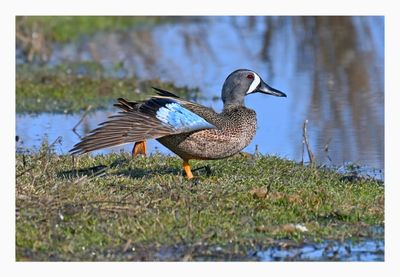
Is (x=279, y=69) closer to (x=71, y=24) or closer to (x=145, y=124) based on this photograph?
(x=71, y=24)

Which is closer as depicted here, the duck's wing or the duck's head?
the duck's wing

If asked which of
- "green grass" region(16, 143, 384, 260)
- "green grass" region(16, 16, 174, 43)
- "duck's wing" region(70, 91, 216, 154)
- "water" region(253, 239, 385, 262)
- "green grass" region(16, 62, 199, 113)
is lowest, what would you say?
"water" region(253, 239, 385, 262)

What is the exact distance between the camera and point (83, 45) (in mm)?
15242

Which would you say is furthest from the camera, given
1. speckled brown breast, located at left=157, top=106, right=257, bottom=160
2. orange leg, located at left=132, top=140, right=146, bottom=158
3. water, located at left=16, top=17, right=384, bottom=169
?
water, located at left=16, top=17, right=384, bottom=169

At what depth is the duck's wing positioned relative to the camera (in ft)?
20.9

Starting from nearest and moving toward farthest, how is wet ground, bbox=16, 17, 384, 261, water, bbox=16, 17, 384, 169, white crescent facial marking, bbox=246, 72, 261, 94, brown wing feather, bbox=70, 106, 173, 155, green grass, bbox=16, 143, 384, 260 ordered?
green grass, bbox=16, 143, 384, 260 < brown wing feather, bbox=70, 106, 173, 155 < white crescent facial marking, bbox=246, 72, 261, 94 < wet ground, bbox=16, 17, 384, 261 < water, bbox=16, 17, 384, 169

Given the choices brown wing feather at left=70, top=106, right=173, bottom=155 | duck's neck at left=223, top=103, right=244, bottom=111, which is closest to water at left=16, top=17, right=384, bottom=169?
A: duck's neck at left=223, top=103, right=244, bottom=111

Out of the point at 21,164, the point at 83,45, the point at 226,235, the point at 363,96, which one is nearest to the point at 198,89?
the point at 363,96

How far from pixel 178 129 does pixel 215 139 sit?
0.36 meters

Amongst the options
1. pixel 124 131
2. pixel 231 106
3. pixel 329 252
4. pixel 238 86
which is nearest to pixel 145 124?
pixel 124 131

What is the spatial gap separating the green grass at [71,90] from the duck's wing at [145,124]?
4.07m

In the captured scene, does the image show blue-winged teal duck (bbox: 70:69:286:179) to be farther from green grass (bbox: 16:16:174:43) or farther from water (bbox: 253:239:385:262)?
green grass (bbox: 16:16:174:43)

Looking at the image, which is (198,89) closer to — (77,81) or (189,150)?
(77,81)

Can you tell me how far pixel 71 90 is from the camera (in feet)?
37.8
